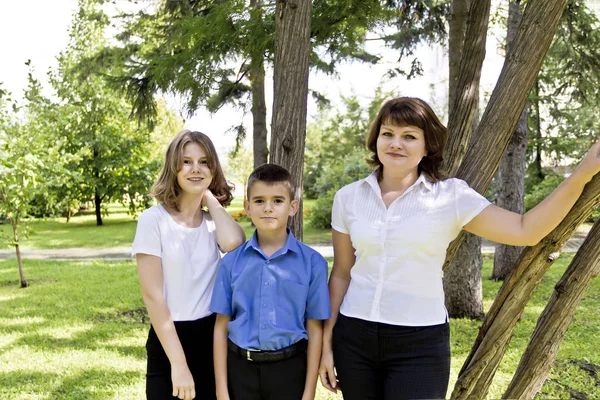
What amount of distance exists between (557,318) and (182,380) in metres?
1.51

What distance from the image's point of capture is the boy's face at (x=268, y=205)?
217 centimetres

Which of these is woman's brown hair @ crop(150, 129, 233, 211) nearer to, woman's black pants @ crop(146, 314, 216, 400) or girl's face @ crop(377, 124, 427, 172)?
woman's black pants @ crop(146, 314, 216, 400)

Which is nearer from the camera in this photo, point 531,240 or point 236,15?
point 531,240

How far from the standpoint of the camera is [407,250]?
1.93 meters

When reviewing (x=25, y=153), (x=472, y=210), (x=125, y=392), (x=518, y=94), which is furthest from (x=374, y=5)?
(x=25, y=153)

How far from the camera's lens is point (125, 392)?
4.29 meters

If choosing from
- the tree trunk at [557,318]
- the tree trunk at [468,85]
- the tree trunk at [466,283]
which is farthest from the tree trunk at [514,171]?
the tree trunk at [557,318]

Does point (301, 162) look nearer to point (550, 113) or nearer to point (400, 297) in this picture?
point (400, 297)

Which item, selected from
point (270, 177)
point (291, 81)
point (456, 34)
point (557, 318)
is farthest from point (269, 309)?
point (456, 34)

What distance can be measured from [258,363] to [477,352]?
0.98 m

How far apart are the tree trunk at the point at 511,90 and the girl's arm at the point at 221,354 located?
3.66 ft

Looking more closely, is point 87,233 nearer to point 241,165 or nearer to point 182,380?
point 241,165

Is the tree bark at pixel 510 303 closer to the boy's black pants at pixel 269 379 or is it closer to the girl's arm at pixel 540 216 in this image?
the girl's arm at pixel 540 216

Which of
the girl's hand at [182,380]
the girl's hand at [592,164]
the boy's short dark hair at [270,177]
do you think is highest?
the girl's hand at [592,164]
